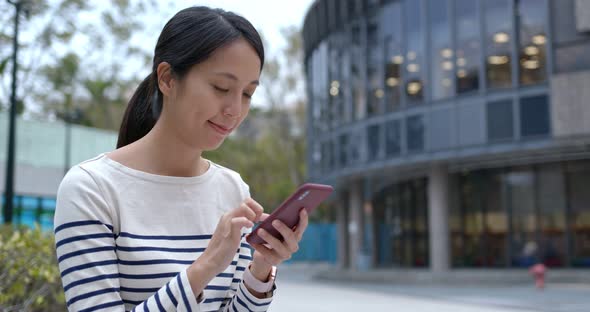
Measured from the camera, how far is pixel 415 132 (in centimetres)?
2834

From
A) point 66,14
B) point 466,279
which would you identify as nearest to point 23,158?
point 66,14

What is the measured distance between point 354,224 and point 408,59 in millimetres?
9118

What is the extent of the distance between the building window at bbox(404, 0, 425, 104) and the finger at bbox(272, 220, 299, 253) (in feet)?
88.7

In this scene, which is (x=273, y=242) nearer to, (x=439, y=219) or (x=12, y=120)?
(x=12, y=120)

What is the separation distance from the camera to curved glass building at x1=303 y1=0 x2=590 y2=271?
82.2ft

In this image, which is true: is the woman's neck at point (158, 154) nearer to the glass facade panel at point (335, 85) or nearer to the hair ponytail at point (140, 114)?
the hair ponytail at point (140, 114)

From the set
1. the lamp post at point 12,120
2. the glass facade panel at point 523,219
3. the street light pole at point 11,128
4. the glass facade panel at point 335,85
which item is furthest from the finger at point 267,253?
the glass facade panel at point 335,85

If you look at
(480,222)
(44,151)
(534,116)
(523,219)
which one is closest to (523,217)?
(523,219)

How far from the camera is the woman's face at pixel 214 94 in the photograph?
1912mm

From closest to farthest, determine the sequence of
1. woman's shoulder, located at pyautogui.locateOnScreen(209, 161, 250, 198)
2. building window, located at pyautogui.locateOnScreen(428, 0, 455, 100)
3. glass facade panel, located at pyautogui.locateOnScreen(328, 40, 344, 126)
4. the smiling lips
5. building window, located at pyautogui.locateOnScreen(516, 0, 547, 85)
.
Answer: the smiling lips, woman's shoulder, located at pyautogui.locateOnScreen(209, 161, 250, 198), building window, located at pyautogui.locateOnScreen(516, 0, 547, 85), building window, located at pyautogui.locateOnScreen(428, 0, 455, 100), glass facade panel, located at pyautogui.locateOnScreen(328, 40, 344, 126)

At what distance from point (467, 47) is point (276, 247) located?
26352 millimetres

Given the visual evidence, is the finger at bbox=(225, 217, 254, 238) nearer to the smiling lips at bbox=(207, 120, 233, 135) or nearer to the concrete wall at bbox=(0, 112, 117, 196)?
the smiling lips at bbox=(207, 120, 233, 135)

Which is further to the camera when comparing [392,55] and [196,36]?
[392,55]

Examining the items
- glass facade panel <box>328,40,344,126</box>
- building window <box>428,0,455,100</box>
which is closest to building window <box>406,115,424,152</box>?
building window <box>428,0,455,100</box>
